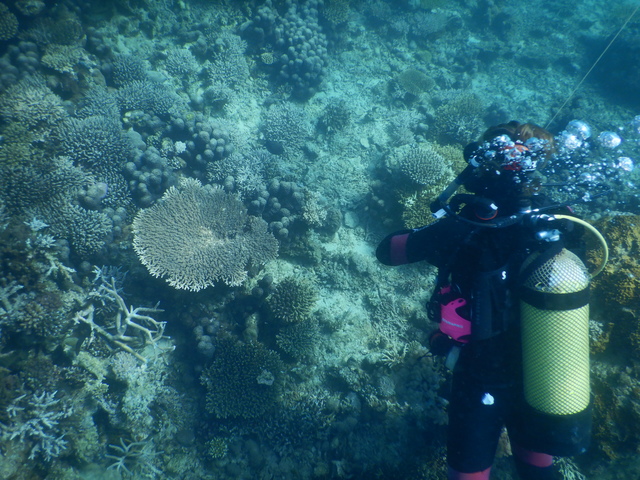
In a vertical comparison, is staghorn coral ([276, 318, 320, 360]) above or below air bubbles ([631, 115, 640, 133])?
below

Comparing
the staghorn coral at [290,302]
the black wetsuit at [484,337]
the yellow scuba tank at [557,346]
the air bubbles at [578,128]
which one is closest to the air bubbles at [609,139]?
the air bubbles at [578,128]

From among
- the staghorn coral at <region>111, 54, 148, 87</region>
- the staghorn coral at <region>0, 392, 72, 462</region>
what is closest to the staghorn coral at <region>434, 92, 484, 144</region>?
the staghorn coral at <region>111, 54, 148, 87</region>

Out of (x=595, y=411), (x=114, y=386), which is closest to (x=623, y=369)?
(x=595, y=411)

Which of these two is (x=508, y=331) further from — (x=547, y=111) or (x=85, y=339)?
(x=547, y=111)

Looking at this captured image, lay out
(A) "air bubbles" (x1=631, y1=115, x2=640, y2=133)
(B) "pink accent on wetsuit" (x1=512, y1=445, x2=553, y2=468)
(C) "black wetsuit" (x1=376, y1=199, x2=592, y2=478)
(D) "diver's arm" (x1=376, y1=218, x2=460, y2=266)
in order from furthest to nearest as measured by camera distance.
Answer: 1. (A) "air bubbles" (x1=631, y1=115, x2=640, y2=133)
2. (D) "diver's arm" (x1=376, y1=218, x2=460, y2=266)
3. (B) "pink accent on wetsuit" (x1=512, y1=445, x2=553, y2=468)
4. (C) "black wetsuit" (x1=376, y1=199, x2=592, y2=478)

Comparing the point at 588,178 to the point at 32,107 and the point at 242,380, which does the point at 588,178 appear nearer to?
the point at 242,380

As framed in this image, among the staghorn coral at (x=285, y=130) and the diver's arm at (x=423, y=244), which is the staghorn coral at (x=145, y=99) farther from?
the diver's arm at (x=423, y=244)

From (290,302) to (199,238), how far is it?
186 centimetres

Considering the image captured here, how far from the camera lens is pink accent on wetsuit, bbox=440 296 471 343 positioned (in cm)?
287

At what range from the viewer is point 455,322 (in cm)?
289

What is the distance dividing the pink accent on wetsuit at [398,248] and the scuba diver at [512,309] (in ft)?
0.54

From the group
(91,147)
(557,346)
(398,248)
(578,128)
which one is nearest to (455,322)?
(557,346)

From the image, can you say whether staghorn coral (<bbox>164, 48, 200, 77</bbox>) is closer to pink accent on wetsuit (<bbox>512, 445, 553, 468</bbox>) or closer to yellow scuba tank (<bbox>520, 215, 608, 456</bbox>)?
yellow scuba tank (<bbox>520, 215, 608, 456</bbox>)

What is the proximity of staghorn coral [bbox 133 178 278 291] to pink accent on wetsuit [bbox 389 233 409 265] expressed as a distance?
2391mm
